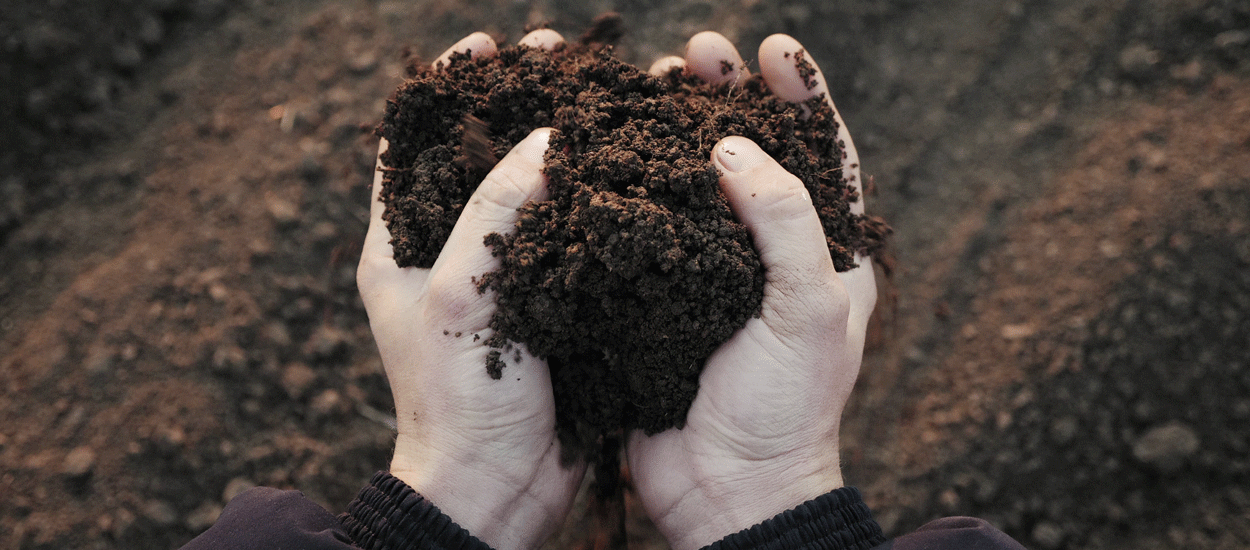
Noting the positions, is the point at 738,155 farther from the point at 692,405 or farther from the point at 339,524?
the point at 339,524

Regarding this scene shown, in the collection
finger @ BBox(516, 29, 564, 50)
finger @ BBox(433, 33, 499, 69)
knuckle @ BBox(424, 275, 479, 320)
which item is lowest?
knuckle @ BBox(424, 275, 479, 320)

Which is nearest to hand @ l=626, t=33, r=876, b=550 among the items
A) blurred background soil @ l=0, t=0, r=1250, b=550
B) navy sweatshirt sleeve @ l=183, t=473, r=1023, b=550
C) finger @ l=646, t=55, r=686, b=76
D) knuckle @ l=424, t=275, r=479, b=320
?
navy sweatshirt sleeve @ l=183, t=473, r=1023, b=550

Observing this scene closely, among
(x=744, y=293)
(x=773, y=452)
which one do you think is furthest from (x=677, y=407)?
(x=744, y=293)

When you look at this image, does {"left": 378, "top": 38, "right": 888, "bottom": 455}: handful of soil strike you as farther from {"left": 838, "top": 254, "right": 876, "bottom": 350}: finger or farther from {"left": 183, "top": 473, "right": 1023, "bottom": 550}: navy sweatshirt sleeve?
{"left": 183, "top": 473, "right": 1023, "bottom": 550}: navy sweatshirt sleeve

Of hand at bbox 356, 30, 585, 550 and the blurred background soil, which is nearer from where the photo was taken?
hand at bbox 356, 30, 585, 550

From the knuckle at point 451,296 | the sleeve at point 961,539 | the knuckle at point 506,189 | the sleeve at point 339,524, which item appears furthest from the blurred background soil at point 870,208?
the knuckle at point 506,189

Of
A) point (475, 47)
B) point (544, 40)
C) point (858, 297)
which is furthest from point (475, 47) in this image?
point (858, 297)
